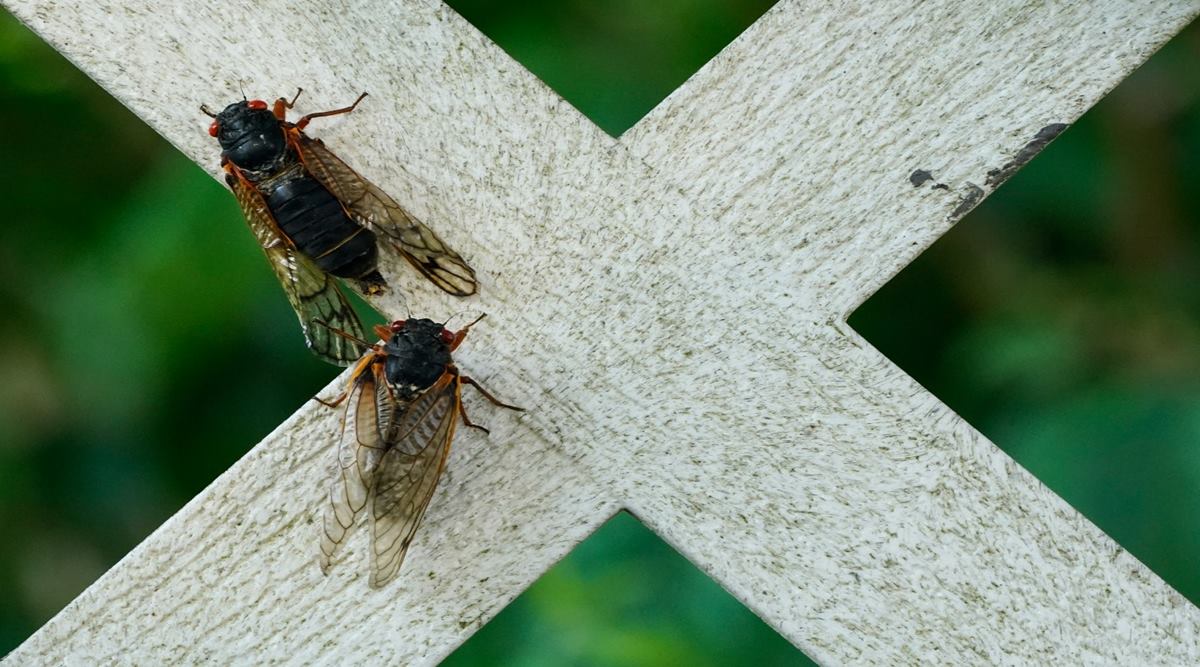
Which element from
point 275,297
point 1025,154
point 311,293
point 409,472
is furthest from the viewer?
point 275,297

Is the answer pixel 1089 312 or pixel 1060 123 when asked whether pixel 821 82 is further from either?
pixel 1089 312

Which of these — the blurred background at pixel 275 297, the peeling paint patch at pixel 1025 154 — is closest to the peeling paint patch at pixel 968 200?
the peeling paint patch at pixel 1025 154

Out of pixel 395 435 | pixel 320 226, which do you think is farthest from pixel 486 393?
pixel 320 226

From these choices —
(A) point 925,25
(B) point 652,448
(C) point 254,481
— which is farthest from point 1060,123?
(C) point 254,481

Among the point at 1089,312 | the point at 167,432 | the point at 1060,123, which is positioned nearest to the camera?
the point at 1060,123

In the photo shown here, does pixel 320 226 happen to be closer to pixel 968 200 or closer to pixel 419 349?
pixel 419 349

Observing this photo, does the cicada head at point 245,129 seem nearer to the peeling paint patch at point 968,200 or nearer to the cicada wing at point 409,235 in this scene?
the cicada wing at point 409,235
